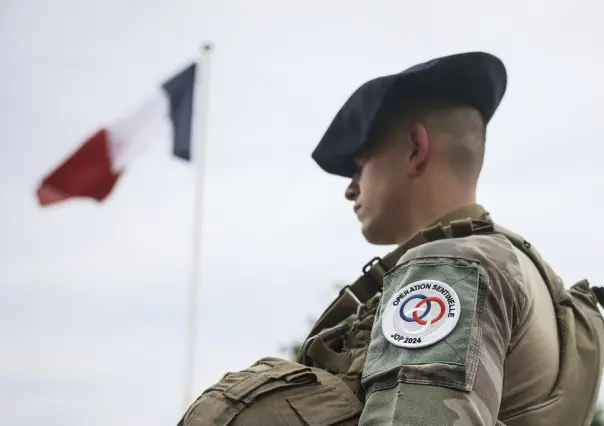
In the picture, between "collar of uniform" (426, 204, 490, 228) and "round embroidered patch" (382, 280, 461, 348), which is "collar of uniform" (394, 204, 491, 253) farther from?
"round embroidered patch" (382, 280, 461, 348)

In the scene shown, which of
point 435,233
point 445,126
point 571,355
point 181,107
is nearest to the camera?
point 571,355

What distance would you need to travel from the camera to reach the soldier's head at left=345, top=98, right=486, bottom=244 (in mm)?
2607

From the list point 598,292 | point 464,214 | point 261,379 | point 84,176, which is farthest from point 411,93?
point 84,176

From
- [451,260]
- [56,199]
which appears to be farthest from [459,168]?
[56,199]

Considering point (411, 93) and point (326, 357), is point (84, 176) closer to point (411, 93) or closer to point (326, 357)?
point (411, 93)

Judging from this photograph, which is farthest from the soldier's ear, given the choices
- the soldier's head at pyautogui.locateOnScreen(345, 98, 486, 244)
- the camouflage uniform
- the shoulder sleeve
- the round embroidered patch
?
the round embroidered patch

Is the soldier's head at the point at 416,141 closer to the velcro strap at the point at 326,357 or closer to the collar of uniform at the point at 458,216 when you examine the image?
the collar of uniform at the point at 458,216

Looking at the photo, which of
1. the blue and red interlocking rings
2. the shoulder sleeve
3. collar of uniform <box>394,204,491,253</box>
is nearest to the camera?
the shoulder sleeve

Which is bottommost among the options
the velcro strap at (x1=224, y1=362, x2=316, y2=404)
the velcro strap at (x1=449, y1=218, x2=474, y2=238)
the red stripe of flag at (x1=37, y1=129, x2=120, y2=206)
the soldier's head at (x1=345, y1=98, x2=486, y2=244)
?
the red stripe of flag at (x1=37, y1=129, x2=120, y2=206)

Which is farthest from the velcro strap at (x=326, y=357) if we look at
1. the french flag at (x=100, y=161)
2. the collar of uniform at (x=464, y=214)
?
the french flag at (x=100, y=161)

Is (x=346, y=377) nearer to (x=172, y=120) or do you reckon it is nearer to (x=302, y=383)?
(x=302, y=383)

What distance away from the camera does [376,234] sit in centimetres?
274

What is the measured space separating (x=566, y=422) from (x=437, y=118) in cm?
101

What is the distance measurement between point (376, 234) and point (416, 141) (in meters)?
0.33
